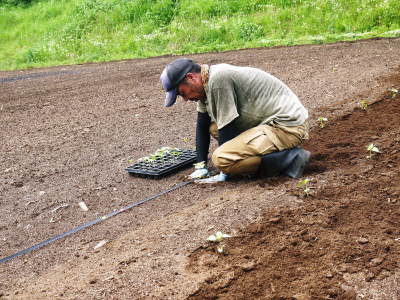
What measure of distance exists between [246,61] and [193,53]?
9.96 ft

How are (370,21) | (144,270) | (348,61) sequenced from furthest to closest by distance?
(370,21) < (348,61) < (144,270)

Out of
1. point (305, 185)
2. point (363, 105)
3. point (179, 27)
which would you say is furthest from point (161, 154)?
point (179, 27)

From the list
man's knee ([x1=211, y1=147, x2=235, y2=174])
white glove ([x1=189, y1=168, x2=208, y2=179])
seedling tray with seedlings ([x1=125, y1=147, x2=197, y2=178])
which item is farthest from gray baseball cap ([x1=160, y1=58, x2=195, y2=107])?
seedling tray with seedlings ([x1=125, y1=147, x2=197, y2=178])

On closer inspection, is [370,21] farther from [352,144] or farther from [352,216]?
[352,216]

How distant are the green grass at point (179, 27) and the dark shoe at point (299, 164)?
9.36 meters

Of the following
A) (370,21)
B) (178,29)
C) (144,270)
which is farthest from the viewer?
(178,29)

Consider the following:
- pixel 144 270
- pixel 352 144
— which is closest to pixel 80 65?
pixel 352 144

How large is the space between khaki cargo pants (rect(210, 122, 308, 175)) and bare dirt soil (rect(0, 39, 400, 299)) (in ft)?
0.58

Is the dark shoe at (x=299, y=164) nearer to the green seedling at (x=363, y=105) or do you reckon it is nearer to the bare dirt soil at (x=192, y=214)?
the bare dirt soil at (x=192, y=214)

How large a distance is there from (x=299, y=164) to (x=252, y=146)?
444 mm

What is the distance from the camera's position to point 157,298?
316 centimetres

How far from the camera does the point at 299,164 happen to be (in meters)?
4.77

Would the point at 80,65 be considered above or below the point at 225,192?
below

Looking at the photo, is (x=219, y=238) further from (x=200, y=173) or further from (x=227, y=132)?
(x=200, y=173)
